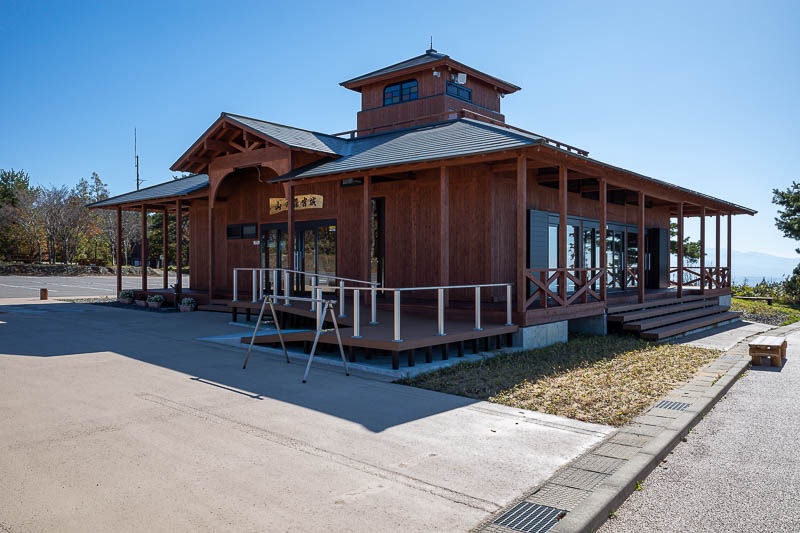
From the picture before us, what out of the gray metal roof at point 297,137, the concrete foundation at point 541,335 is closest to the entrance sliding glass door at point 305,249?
the gray metal roof at point 297,137

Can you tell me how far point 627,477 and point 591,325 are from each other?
8850 millimetres

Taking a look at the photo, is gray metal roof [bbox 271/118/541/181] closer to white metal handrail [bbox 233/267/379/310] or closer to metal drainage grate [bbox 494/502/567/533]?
white metal handrail [bbox 233/267/379/310]

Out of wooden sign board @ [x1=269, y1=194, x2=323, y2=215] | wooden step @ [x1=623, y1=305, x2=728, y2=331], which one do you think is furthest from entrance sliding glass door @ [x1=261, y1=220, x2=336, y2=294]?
wooden step @ [x1=623, y1=305, x2=728, y2=331]

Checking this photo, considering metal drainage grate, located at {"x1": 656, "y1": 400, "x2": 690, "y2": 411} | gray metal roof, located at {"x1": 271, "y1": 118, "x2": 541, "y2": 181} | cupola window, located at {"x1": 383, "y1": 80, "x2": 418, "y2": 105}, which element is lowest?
metal drainage grate, located at {"x1": 656, "y1": 400, "x2": 690, "y2": 411}

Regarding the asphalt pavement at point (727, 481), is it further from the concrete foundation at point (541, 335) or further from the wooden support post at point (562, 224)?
the wooden support post at point (562, 224)

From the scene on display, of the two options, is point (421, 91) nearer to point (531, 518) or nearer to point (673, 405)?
point (673, 405)

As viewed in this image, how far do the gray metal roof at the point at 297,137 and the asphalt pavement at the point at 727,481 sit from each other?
10.7 meters

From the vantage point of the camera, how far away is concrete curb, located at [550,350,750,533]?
3479mm

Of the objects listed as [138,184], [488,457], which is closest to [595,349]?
[488,457]

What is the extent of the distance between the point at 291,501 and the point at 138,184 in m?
56.4

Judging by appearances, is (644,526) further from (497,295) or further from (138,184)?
(138,184)

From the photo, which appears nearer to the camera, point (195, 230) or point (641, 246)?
point (641, 246)

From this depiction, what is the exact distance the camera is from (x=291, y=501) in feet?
12.2

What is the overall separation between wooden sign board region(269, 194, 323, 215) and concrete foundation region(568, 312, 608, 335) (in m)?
7.43
